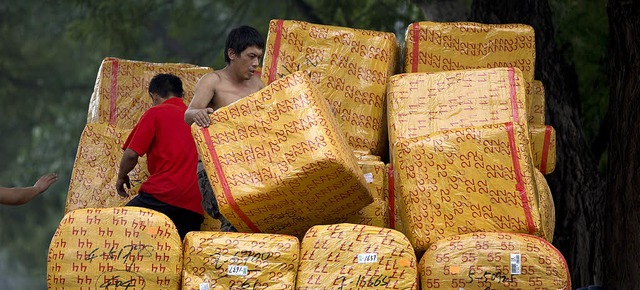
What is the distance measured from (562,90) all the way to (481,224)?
172 inches

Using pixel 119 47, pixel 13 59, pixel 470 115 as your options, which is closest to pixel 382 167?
pixel 470 115

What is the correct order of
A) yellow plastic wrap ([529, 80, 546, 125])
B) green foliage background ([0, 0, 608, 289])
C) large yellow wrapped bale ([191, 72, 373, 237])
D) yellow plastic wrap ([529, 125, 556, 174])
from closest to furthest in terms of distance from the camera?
large yellow wrapped bale ([191, 72, 373, 237]), yellow plastic wrap ([529, 125, 556, 174]), yellow plastic wrap ([529, 80, 546, 125]), green foliage background ([0, 0, 608, 289])

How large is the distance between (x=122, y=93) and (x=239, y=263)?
2.83 meters

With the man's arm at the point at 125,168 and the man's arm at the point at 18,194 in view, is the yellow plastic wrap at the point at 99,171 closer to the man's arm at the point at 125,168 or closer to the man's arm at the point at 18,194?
the man's arm at the point at 125,168

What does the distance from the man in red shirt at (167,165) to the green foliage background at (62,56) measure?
9111mm

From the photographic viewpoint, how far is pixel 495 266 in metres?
5.91

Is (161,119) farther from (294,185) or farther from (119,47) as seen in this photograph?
(119,47)

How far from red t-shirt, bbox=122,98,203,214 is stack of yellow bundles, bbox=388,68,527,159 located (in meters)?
1.28

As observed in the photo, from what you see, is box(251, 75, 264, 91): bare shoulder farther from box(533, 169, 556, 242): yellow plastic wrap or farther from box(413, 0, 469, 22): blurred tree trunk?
box(413, 0, 469, 22): blurred tree trunk

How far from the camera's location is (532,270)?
5.91 metres

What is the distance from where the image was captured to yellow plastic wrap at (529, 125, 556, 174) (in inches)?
295

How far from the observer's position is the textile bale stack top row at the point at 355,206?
5859 millimetres

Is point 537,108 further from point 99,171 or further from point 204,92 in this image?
point 99,171

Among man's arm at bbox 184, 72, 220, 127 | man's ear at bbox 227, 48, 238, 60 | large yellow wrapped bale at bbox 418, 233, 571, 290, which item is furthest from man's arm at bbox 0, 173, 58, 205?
large yellow wrapped bale at bbox 418, 233, 571, 290
